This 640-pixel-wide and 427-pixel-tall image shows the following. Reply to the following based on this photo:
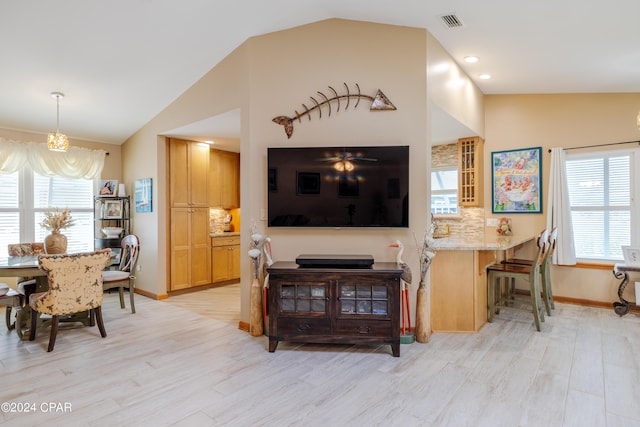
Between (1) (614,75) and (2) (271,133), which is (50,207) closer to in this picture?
(2) (271,133)

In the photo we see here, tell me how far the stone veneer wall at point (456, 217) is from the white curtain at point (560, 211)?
913 millimetres

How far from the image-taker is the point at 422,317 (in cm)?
338

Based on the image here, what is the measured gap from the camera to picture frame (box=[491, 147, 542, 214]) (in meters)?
4.97

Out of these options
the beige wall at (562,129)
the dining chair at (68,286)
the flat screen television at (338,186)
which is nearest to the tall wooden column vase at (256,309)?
the flat screen television at (338,186)

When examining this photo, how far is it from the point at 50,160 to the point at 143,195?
138cm

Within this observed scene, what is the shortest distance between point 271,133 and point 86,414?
267cm

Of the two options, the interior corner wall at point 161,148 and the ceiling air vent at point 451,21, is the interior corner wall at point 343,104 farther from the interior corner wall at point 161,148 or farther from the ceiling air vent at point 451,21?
the interior corner wall at point 161,148

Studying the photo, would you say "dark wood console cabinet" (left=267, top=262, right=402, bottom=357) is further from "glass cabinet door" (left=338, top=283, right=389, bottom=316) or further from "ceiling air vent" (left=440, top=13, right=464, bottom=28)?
"ceiling air vent" (left=440, top=13, right=464, bottom=28)

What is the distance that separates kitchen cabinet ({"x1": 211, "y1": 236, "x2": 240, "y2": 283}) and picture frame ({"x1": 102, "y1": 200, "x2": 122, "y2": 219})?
1492 mm

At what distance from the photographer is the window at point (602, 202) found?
4.39 m

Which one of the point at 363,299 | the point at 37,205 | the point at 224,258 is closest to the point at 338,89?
the point at 363,299

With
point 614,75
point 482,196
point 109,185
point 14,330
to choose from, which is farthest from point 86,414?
point 614,75

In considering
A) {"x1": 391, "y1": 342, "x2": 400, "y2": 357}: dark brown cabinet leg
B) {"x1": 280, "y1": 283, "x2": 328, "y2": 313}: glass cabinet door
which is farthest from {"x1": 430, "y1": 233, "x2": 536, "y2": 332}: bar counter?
{"x1": 280, "y1": 283, "x2": 328, "y2": 313}: glass cabinet door

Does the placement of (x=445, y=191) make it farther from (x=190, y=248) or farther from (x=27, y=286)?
(x=27, y=286)
